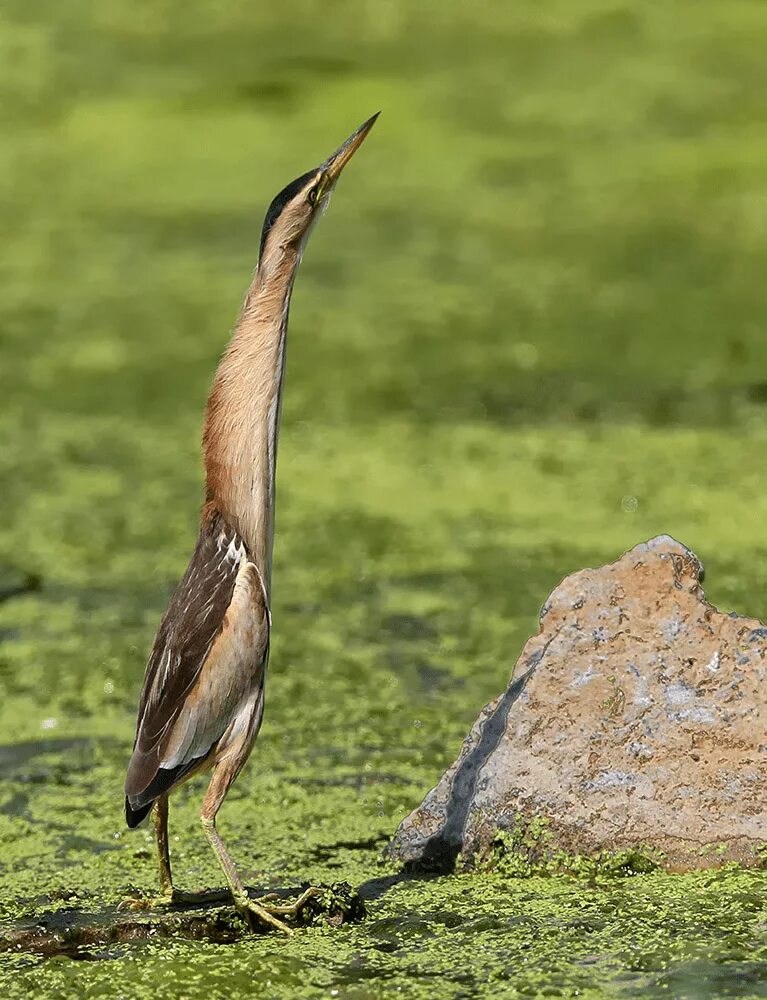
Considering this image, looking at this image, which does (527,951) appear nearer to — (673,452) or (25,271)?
(673,452)

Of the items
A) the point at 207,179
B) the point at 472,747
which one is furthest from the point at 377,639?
the point at 207,179

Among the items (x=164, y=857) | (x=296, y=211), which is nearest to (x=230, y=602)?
(x=164, y=857)

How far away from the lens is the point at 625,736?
3148 mm

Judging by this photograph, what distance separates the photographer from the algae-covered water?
2.96 m

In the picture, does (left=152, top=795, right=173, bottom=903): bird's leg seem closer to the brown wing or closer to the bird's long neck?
the brown wing

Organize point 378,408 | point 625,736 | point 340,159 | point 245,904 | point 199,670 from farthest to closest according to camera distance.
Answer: point 378,408, point 340,159, point 625,736, point 199,670, point 245,904

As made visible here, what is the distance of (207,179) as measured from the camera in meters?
8.91

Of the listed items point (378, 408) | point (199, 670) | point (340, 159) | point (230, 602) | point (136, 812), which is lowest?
point (136, 812)

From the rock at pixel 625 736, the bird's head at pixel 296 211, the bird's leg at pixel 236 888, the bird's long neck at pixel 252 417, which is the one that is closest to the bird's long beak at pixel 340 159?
the bird's head at pixel 296 211

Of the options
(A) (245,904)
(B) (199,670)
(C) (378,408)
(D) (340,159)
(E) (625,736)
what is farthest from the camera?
(C) (378,408)

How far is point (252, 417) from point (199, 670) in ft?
1.47

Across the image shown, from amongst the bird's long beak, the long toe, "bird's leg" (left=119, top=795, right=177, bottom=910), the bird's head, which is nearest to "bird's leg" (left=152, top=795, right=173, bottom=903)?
"bird's leg" (left=119, top=795, right=177, bottom=910)

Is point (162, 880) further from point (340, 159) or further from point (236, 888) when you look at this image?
point (340, 159)

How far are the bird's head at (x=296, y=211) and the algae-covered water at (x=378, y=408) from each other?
113 centimetres
